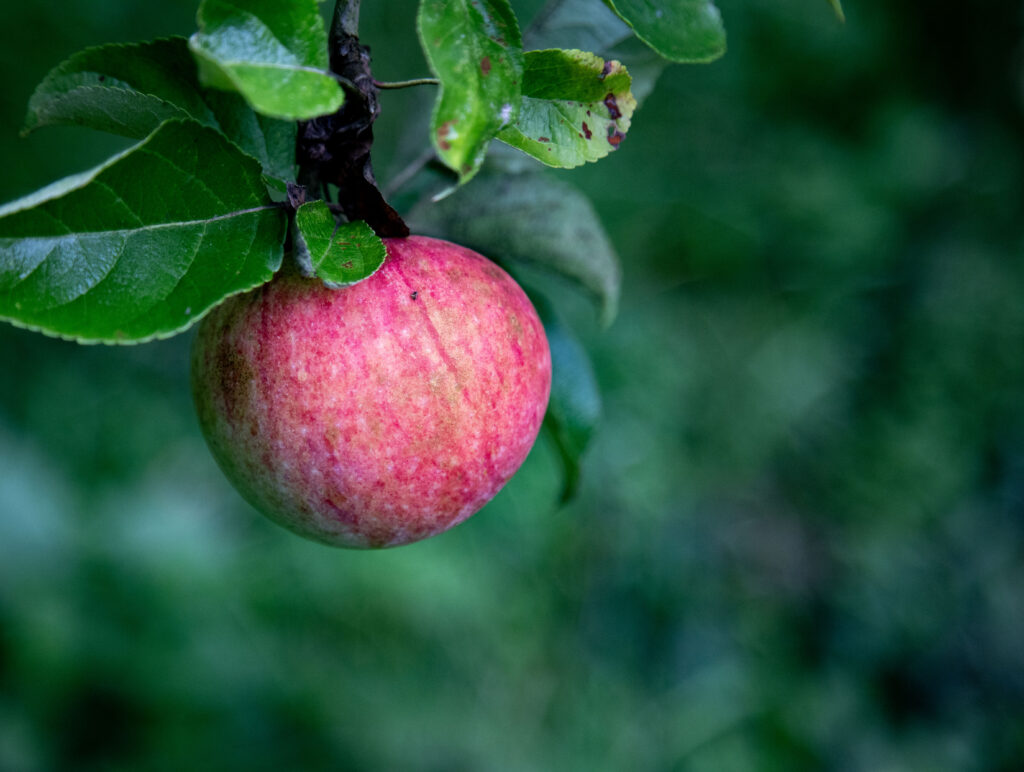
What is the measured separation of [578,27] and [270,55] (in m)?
0.46

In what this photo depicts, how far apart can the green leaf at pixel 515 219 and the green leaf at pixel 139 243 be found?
0.30 metres

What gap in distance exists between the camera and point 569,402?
0.85 metres

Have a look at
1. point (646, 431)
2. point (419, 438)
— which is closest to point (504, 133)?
point (419, 438)

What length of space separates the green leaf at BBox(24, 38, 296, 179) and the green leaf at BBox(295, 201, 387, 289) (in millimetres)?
98

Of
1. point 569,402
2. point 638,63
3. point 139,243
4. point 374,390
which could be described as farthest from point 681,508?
point 139,243

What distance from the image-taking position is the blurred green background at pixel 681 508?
1669mm

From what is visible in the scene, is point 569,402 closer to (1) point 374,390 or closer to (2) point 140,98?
(1) point 374,390

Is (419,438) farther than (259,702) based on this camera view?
No

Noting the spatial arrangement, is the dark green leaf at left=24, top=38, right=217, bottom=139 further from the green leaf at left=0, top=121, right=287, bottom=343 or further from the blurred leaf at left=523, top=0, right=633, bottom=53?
the blurred leaf at left=523, top=0, right=633, bottom=53

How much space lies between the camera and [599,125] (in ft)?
1.86

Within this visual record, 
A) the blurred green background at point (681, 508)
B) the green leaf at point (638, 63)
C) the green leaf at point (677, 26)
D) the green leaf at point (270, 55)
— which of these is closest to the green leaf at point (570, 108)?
the green leaf at point (677, 26)

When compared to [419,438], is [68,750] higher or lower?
lower

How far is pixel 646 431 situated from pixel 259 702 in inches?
50.4

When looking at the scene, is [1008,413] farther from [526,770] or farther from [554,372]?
[554,372]
